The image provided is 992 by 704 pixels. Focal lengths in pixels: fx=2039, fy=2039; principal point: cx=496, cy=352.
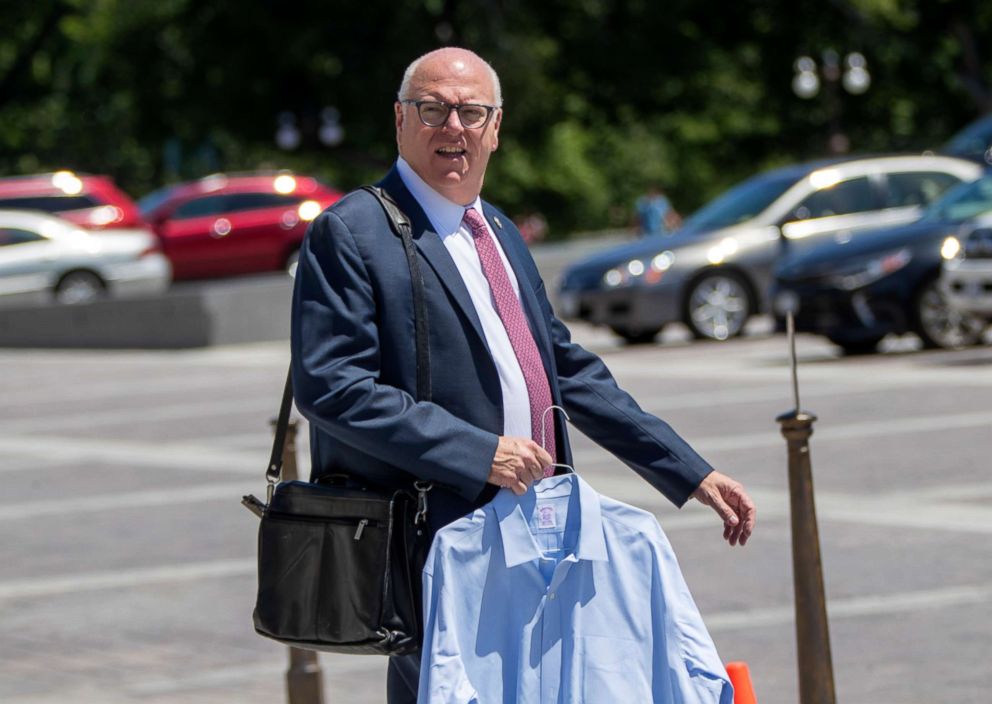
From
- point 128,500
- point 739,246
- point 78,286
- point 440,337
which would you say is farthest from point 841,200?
point 440,337

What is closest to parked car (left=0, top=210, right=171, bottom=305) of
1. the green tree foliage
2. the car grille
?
the green tree foliage

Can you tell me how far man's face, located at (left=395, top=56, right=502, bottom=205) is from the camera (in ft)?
12.2

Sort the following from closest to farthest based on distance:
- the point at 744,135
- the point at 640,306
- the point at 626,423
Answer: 1. the point at 626,423
2. the point at 640,306
3. the point at 744,135

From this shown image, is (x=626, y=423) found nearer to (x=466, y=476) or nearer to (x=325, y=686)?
(x=466, y=476)

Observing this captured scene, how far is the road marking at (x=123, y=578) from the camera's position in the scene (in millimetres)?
8477

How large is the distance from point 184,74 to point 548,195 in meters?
16.6

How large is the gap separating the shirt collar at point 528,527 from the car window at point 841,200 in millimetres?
16117

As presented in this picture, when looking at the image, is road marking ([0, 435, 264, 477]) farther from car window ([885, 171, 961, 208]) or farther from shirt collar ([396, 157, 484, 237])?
car window ([885, 171, 961, 208])

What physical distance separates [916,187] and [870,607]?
12891mm

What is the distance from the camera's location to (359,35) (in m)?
42.3

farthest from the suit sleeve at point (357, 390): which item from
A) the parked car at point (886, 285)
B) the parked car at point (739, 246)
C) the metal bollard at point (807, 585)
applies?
the parked car at point (739, 246)

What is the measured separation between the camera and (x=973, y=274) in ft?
50.0

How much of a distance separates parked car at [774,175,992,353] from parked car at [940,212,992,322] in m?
0.32

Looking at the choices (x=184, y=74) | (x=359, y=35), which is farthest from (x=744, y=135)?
(x=184, y=74)
